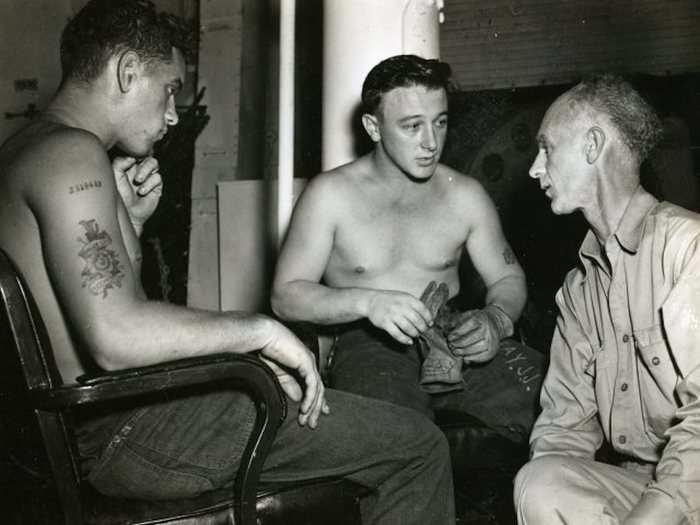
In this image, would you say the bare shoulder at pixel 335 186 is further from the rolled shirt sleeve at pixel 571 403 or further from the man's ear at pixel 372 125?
the rolled shirt sleeve at pixel 571 403

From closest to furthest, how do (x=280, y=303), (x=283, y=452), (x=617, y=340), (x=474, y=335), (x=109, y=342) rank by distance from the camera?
(x=109, y=342)
(x=283, y=452)
(x=617, y=340)
(x=474, y=335)
(x=280, y=303)

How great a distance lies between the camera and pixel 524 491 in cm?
196

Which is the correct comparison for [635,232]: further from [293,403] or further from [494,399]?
[293,403]

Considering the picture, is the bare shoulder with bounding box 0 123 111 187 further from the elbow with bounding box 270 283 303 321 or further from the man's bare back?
the elbow with bounding box 270 283 303 321

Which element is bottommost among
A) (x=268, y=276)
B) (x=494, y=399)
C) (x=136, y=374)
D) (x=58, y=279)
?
(x=268, y=276)

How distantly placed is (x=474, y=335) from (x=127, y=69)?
1.51 meters

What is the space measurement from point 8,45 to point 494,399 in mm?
4550

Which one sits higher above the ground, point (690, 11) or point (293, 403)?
point (690, 11)

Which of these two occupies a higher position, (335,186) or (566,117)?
(566,117)

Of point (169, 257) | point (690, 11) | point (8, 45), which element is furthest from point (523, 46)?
point (8, 45)

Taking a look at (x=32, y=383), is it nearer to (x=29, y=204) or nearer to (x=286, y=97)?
(x=29, y=204)

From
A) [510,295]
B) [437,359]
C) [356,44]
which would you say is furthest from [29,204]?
[356,44]

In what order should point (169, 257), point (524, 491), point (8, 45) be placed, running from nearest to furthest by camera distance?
1. point (524, 491)
2. point (8, 45)
3. point (169, 257)

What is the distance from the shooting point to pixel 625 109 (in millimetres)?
2166
